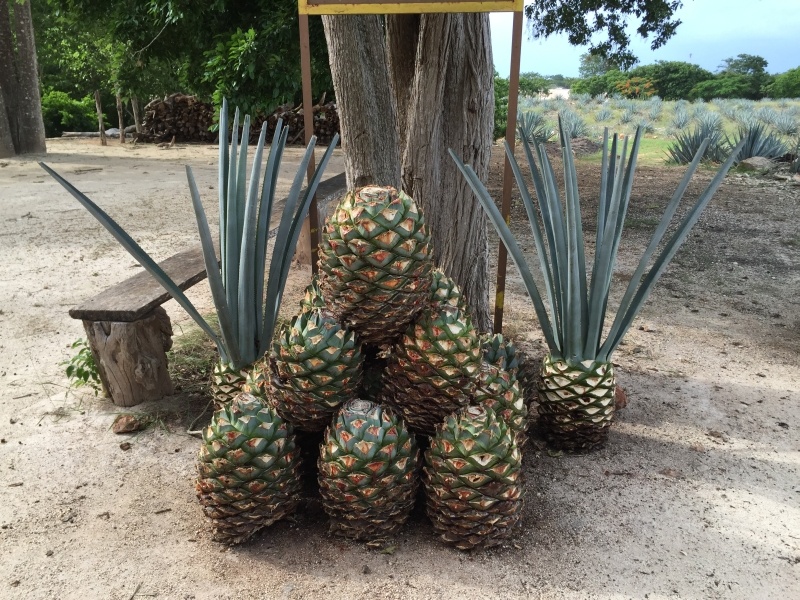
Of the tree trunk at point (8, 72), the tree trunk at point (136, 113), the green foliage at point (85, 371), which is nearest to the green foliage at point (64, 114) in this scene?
the tree trunk at point (136, 113)

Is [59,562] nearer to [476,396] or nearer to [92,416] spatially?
[92,416]

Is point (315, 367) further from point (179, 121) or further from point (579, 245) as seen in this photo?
point (179, 121)

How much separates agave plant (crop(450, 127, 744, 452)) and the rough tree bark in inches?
24.3

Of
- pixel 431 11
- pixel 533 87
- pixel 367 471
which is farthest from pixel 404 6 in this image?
pixel 533 87

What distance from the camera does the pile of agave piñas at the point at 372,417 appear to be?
1.94 meters

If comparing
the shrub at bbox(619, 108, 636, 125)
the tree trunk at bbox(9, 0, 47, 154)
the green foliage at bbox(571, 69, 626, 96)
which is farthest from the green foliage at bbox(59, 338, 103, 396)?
the green foliage at bbox(571, 69, 626, 96)

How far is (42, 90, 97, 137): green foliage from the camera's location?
53.8ft

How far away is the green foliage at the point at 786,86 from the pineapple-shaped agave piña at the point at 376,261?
37.6m

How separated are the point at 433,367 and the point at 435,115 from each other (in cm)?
141

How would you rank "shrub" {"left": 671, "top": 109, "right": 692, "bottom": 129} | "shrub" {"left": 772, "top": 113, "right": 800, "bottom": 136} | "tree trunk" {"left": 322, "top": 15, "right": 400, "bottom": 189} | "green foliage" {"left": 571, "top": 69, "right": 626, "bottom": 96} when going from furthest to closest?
1. "green foliage" {"left": 571, "top": 69, "right": 626, "bottom": 96}
2. "shrub" {"left": 671, "top": 109, "right": 692, "bottom": 129}
3. "shrub" {"left": 772, "top": 113, "right": 800, "bottom": 136}
4. "tree trunk" {"left": 322, "top": 15, "right": 400, "bottom": 189}

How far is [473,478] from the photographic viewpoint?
1927 mm

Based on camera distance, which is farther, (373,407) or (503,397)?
(503,397)

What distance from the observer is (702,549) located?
2.04 metres

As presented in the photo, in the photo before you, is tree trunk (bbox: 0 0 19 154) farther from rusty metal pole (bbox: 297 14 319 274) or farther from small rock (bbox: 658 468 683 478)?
small rock (bbox: 658 468 683 478)
